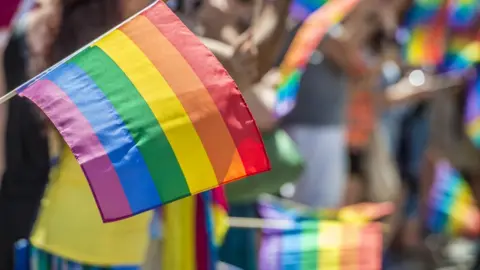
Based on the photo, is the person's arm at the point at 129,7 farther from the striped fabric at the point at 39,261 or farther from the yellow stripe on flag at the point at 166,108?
the striped fabric at the point at 39,261

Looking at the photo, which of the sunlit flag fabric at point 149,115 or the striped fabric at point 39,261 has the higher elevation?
the sunlit flag fabric at point 149,115

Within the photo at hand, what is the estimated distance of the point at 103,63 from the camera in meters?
1.44

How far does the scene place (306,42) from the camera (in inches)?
92.0

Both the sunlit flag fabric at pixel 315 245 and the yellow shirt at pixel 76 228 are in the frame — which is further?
the sunlit flag fabric at pixel 315 245

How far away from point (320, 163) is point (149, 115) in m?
1.61

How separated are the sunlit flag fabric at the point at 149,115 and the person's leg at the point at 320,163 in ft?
4.75

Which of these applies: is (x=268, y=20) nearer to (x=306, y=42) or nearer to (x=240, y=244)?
(x=306, y=42)

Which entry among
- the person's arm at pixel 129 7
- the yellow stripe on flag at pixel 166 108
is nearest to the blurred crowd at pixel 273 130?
the person's arm at pixel 129 7

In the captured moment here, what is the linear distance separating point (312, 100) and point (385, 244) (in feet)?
2.55

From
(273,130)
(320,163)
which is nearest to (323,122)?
(320,163)

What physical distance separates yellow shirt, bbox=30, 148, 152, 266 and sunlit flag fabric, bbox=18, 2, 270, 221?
29cm

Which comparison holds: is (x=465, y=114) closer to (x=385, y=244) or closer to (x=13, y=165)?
(x=385, y=244)

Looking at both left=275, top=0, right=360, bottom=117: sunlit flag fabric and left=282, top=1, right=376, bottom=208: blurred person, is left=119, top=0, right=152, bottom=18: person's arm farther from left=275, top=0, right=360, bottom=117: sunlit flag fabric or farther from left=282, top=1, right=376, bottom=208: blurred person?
left=282, top=1, right=376, bottom=208: blurred person

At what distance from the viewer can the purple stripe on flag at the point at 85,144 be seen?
1369 millimetres
